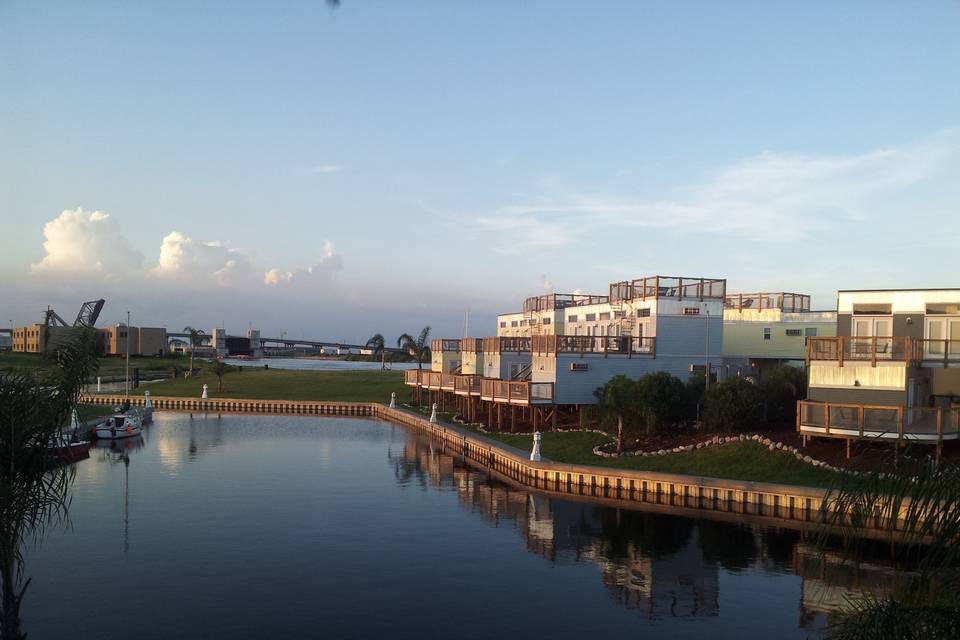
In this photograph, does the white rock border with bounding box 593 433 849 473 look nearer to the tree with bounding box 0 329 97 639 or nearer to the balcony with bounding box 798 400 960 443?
the balcony with bounding box 798 400 960 443

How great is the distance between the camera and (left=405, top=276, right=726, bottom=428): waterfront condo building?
153 ft

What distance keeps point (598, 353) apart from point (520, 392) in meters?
5.25

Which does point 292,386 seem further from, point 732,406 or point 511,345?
point 732,406

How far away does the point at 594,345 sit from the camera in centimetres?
4812

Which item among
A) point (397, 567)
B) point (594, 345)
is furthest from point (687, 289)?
point (397, 567)

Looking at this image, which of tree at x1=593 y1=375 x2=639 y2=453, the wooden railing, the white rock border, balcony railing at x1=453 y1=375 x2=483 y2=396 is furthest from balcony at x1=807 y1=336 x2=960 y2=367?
balcony railing at x1=453 y1=375 x2=483 y2=396

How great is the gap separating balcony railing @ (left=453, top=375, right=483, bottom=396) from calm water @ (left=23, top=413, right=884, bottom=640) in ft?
51.5

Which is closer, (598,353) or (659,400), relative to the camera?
(659,400)

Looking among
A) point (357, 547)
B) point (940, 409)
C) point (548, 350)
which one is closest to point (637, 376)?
point (548, 350)

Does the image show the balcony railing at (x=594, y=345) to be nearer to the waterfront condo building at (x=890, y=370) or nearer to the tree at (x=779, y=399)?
the tree at (x=779, y=399)

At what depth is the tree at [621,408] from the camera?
39.0 meters

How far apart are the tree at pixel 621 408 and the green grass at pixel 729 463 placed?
5.97ft

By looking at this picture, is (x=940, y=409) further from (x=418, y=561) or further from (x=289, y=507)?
(x=289, y=507)

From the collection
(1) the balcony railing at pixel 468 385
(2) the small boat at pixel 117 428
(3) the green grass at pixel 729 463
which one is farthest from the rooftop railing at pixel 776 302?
(2) the small boat at pixel 117 428
